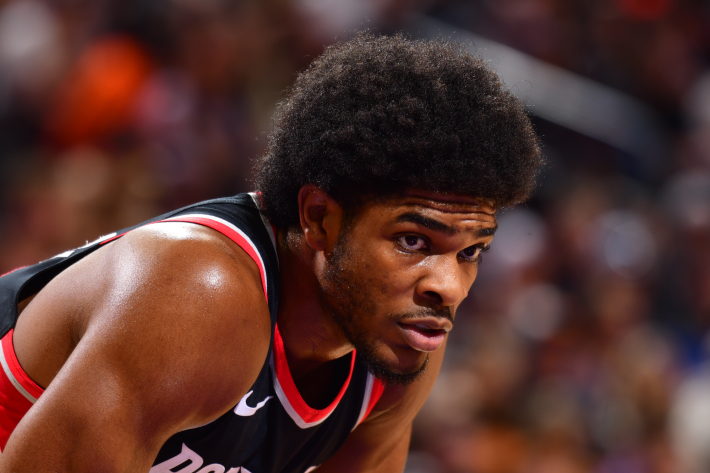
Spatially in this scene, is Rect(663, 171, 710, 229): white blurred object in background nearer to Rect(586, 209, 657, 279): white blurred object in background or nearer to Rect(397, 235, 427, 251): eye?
Rect(586, 209, 657, 279): white blurred object in background

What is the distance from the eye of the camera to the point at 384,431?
2666mm

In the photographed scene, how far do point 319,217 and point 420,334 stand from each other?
42cm

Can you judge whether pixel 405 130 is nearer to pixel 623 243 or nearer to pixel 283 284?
pixel 283 284

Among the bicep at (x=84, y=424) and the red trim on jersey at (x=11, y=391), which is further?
the red trim on jersey at (x=11, y=391)

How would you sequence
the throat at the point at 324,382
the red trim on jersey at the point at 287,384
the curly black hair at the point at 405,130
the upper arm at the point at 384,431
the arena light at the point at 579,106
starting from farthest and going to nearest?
the arena light at the point at 579,106
the upper arm at the point at 384,431
the throat at the point at 324,382
the red trim on jersey at the point at 287,384
the curly black hair at the point at 405,130

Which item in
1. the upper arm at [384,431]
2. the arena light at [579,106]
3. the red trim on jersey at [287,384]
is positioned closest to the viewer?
the red trim on jersey at [287,384]

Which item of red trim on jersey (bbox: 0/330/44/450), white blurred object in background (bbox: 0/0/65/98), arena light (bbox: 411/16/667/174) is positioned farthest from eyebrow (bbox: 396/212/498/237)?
arena light (bbox: 411/16/667/174)

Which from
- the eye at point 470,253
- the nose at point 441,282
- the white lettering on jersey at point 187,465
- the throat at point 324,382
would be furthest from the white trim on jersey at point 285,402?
the eye at point 470,253

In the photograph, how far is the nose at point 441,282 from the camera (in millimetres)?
1963

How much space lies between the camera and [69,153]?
17.6ft

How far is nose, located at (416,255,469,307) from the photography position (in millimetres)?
1963

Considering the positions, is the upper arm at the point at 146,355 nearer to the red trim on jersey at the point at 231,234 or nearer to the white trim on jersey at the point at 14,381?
the red trim on jersey at the point at 231,234

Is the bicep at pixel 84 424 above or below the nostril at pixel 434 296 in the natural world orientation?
below

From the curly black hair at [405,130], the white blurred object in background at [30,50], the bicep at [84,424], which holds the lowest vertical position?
the bicep at [84,424]
